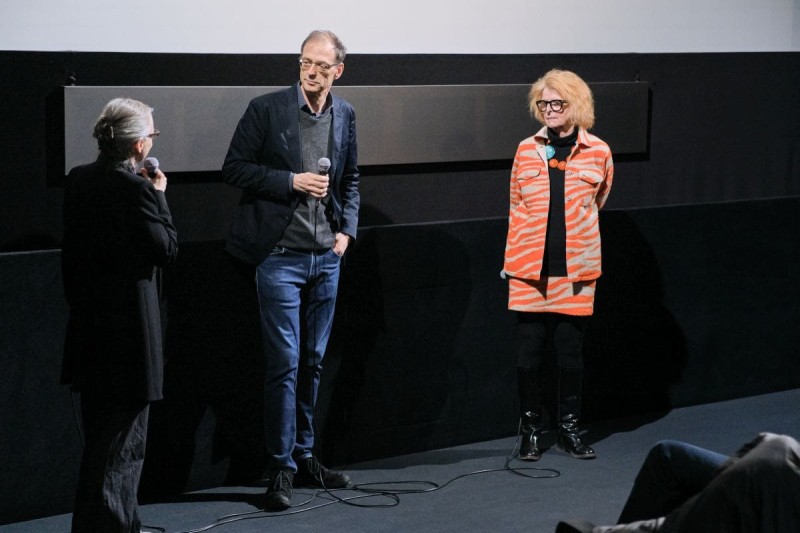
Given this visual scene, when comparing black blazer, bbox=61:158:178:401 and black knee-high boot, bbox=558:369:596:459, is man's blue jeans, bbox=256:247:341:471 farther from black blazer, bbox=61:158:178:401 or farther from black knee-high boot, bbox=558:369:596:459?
black knee-high boot, bbox=558:369:596:459

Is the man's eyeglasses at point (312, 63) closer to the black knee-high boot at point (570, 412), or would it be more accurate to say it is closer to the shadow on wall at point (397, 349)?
the shadow on wall at point (397, 349)

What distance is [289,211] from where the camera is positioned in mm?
4133

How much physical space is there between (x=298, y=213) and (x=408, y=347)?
3.26ft

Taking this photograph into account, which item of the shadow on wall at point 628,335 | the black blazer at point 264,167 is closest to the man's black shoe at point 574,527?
the black blazer at point 264,167

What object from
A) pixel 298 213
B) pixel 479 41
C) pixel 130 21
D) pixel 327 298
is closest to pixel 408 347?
pixel 327 298

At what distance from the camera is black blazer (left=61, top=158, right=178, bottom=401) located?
333 cm

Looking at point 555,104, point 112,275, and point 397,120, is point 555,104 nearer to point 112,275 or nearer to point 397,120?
point 397,120

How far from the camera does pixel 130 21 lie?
13.4ft

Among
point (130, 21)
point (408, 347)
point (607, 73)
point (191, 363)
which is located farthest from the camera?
point (607, 73)

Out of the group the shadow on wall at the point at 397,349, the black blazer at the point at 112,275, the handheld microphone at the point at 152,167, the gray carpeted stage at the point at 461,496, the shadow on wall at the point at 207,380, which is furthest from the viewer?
the shadow on wall at the point at 397,349

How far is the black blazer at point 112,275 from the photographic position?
333 centimetres

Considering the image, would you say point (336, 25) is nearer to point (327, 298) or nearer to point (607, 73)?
point (327, 298)

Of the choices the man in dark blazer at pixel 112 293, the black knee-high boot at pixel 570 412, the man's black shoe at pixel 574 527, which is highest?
the man in dark blazer at pixel 112 293

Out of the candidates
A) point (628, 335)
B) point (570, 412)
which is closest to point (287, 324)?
point (570, 412)
